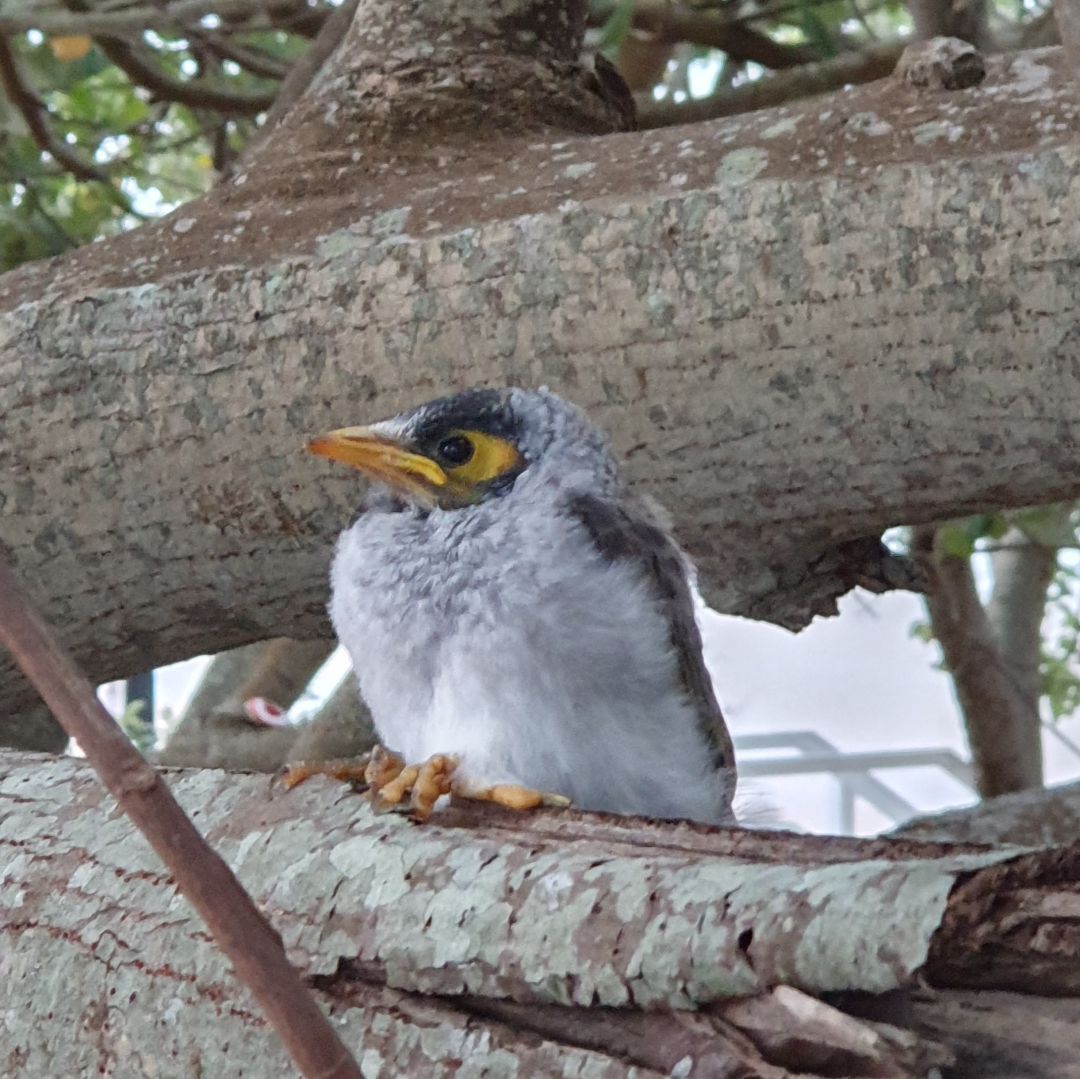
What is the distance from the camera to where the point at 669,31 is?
2.38m

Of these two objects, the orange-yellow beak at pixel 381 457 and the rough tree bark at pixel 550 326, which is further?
the rough tree bark at pixel 550 326

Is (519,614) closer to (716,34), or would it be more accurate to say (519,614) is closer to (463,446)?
(463,446)

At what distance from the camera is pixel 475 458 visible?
116 centimetres

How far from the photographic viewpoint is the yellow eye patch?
45.3 inches

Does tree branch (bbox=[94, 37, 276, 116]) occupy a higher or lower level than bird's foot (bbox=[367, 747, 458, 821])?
higher

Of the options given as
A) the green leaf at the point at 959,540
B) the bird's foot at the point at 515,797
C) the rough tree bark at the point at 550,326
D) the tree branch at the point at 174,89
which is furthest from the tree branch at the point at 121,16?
the bird's foot at the point at 515,797

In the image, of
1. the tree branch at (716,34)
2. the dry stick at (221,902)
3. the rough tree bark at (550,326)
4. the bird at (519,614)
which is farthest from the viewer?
the tree branch at (716,34)

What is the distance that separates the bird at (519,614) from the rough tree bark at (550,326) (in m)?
0.19

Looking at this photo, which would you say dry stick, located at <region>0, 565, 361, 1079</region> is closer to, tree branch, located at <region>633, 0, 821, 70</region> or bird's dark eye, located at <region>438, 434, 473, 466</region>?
bird's dark eye, located at <region>438, 434, 473, 466</region>

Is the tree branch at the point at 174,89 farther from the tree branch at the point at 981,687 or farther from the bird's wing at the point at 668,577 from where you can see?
the bird's wing at the point at 668,577

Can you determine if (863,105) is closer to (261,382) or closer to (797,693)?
(261,382)

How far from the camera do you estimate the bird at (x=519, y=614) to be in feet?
3.55

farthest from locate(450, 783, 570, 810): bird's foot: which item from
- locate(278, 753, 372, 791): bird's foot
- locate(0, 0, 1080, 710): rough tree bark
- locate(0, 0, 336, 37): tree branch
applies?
locate(0, 0, 336, 37): tree branch

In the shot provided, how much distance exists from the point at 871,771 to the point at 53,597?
2.67m
